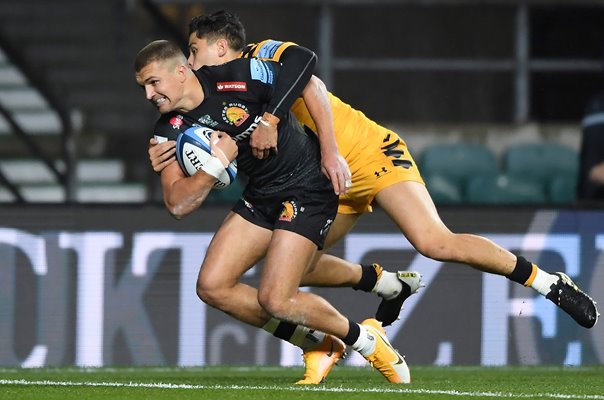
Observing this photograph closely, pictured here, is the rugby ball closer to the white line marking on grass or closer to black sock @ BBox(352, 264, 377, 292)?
the white line marking on grass

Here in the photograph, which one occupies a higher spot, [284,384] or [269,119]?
[269,119]

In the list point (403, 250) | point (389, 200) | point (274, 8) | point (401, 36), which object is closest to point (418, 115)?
point (401, 36)

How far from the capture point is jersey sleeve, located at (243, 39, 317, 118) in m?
6.82

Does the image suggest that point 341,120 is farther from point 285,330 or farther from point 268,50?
point 285,330

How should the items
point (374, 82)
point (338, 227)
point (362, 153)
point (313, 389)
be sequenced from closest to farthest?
point (313, 389) → point (362, 153) → point (338, 227) → point (374, 82)

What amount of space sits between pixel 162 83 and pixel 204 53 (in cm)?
75

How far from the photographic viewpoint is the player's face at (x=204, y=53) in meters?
7.37

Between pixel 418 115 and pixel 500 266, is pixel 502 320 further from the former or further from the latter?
pixel 418 115

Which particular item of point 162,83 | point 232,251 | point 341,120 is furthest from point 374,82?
point 162,83

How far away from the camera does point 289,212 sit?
698 centimetres

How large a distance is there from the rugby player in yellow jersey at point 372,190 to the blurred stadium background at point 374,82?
340cm

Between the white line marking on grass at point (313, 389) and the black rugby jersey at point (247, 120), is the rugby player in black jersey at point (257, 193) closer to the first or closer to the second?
the black rugby jersey at point (247, 120)

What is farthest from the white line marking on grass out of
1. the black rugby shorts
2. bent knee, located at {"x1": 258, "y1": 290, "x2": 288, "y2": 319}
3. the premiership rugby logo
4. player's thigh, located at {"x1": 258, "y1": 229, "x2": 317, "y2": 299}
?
the premiership rugby logo

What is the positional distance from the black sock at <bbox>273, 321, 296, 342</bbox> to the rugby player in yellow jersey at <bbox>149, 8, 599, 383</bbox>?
5cm
